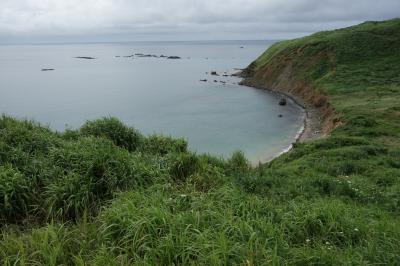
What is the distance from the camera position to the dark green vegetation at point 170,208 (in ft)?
17.9

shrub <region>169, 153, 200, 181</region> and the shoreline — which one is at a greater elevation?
shrub <region>169, 153, 200, 181</region>

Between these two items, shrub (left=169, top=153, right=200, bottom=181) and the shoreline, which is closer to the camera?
shrub (left=169, top=153, right=200, bottom=181)

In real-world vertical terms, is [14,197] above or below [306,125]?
above

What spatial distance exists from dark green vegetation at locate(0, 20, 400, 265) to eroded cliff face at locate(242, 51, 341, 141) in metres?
17.4

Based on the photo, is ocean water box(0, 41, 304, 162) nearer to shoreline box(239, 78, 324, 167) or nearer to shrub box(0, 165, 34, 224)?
shoreline box(239, 78, 324, 167)

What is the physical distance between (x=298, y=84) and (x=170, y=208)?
160 ft

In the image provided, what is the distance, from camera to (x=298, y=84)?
52844 millimetres

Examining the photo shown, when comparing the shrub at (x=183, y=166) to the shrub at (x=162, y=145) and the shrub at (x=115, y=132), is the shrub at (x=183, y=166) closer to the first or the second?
the shrub at (x=162, y=145)

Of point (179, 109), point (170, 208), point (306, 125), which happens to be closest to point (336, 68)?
point (306, 125)

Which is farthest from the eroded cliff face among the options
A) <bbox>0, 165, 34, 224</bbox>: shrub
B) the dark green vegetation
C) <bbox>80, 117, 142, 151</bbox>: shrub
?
<bbox>0, 165, 34, 224</bbox>: shrub

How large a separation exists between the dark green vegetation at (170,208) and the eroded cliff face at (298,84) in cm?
1744

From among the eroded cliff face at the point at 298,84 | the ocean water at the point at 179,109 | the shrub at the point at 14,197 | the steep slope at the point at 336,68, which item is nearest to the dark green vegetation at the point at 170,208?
the shrub at the point at 14,197

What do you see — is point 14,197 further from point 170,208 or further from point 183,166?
point 183,166

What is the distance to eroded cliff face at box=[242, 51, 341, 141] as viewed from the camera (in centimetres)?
3351
